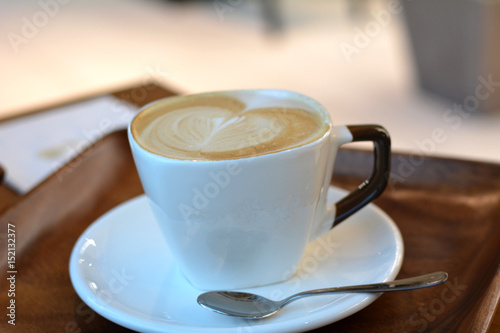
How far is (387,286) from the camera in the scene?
456mm

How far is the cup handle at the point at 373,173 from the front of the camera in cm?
53

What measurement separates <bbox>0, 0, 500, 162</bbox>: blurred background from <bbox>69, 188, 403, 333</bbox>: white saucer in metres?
0.64

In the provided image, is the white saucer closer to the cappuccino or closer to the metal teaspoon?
the metal teaspoon

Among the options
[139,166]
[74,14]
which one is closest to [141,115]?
[139,166]

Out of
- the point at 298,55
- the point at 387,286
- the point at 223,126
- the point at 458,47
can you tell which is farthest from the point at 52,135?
the point at 298,55

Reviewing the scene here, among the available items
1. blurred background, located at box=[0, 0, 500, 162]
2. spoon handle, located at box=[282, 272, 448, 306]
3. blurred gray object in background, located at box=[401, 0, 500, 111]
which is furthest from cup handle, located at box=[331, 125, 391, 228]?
blurred gray object in background, located at box=[401, 0, 500, 111]

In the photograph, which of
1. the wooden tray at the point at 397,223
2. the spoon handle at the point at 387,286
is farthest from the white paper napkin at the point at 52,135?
the spoon handle at the point at 387,286

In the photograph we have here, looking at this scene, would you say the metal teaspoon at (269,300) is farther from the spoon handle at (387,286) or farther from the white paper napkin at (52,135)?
the white paper napkin at (52,135)

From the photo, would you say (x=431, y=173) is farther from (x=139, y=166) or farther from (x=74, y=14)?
(x=74, y=14)

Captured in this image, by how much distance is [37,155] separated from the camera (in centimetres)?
88

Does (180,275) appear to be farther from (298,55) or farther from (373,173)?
(298,55)

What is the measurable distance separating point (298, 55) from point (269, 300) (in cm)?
251

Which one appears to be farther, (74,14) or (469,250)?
(74,14)

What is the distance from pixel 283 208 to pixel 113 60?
274 centimetres
